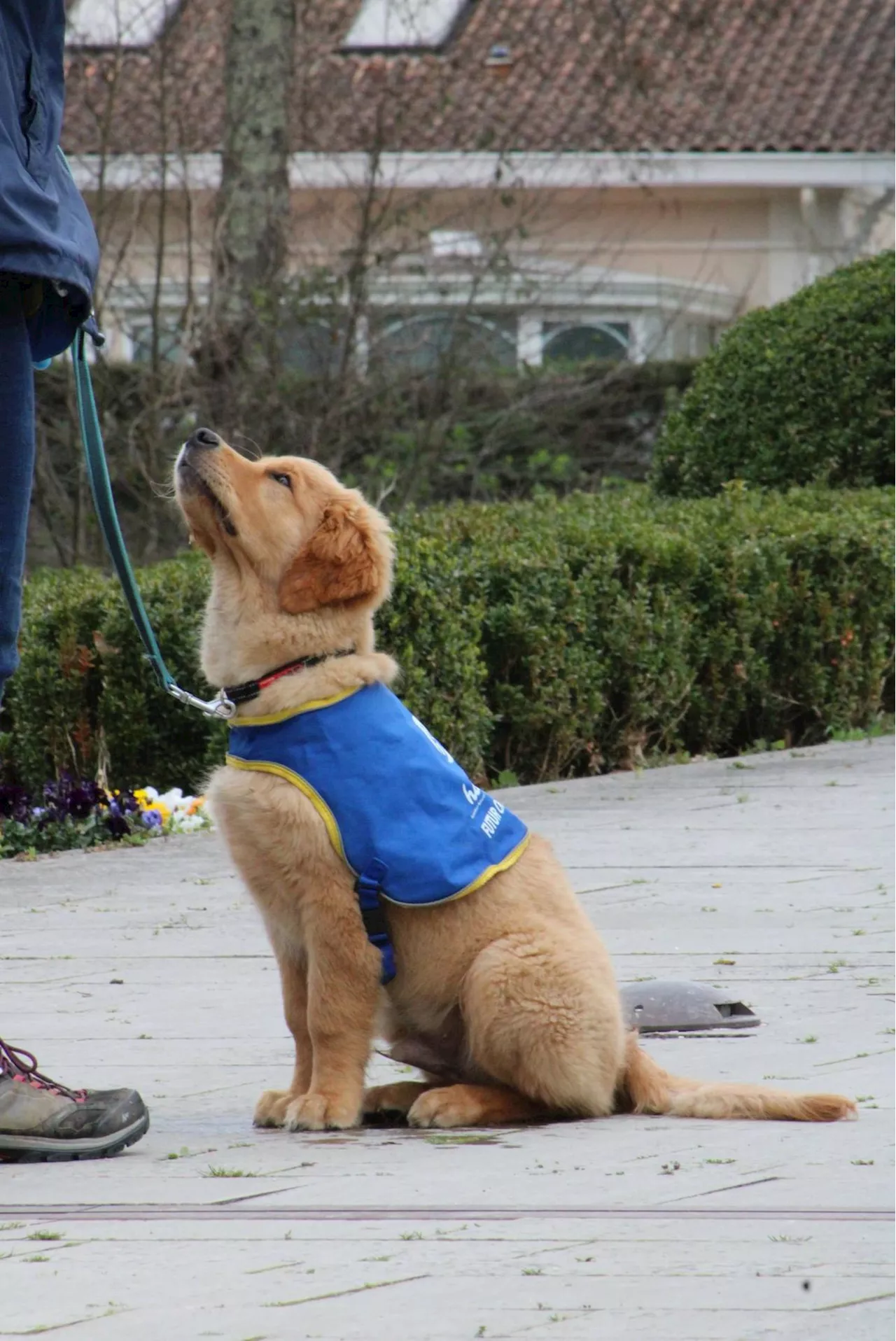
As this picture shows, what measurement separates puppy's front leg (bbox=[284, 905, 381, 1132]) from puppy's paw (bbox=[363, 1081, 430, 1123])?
219mm

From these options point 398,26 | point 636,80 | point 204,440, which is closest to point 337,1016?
point 204,440

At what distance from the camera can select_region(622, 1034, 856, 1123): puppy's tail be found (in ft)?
14.5

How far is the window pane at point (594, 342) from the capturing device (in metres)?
22.4

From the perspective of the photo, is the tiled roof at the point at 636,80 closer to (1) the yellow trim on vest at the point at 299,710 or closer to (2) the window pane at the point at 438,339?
(2) the window pane at the point at 438,339

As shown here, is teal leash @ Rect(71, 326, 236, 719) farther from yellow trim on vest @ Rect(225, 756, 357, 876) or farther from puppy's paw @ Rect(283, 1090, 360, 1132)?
puppy's paw @ Rect(283, 1090, 360, 1132)

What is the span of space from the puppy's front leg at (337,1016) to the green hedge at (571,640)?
458 centimetres

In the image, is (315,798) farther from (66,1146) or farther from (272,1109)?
(66,1146)

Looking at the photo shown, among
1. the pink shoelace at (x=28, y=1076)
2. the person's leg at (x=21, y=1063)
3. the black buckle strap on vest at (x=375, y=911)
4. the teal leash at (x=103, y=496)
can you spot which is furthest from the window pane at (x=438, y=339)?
the pink shoelace at (x=28, y=1076)

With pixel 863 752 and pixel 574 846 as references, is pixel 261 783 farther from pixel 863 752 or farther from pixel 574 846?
pixel 863 752

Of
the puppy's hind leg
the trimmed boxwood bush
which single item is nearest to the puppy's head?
the puppy's hind leg

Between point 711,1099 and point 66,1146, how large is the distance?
1392 millimetres

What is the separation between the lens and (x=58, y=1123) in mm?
4324

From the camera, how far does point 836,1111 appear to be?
4.41 m

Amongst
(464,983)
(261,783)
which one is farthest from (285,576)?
(464,983)
